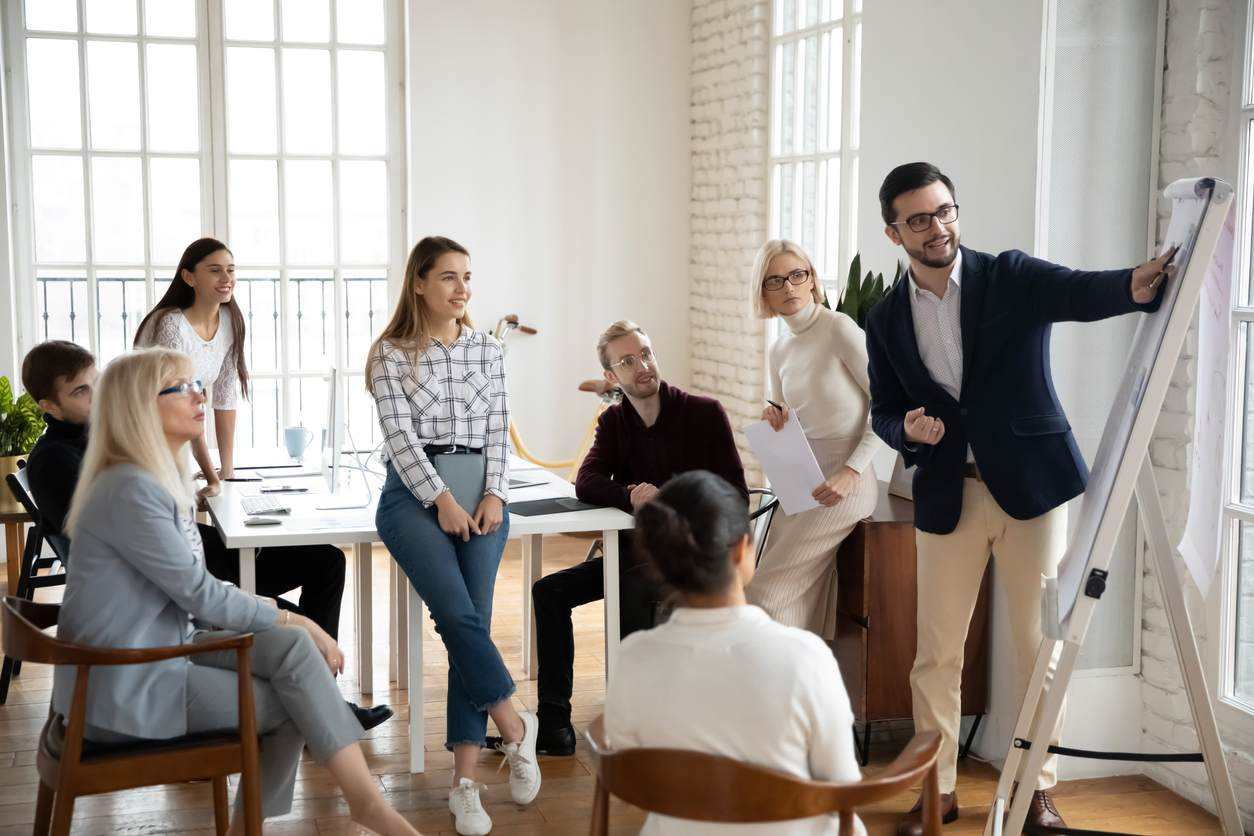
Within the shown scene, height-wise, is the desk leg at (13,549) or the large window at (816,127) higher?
the large window at (816,127)

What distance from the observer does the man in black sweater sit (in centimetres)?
354

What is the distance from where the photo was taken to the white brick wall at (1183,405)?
3.35m

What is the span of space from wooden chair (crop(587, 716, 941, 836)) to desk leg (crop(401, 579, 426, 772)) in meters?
1.84

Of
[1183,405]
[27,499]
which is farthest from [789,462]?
[27,499]

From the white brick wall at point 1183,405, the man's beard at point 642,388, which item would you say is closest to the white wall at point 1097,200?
the white brick wall at point 1183,405

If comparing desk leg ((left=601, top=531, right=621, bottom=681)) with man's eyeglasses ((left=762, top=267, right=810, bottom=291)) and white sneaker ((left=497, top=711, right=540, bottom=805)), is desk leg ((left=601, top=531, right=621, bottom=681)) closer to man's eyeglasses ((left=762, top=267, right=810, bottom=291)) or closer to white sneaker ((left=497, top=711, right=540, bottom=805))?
white sneaker ((left=497, top=711, right=540, bottom=805))

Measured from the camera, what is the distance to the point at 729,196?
6.70m

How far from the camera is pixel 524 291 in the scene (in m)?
6.94

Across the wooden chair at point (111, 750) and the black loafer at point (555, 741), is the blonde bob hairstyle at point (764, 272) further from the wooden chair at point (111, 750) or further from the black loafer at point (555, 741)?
the wooden chair at point (111, 750)

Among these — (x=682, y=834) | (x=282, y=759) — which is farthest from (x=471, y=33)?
(x=682, y=834)

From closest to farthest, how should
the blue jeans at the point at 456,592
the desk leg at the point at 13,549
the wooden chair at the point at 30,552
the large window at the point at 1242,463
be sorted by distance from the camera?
the large window at the point at 1242,463 → the blue jeans at the point at 456,592 → the wooden chair at the point at 30,552 → the desk leg at the point at 13,549

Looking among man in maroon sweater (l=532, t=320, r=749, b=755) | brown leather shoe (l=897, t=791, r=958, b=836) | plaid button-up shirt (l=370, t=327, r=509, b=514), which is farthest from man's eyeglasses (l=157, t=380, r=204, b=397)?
brown leather shoe (l=897, t=791, r=958, b=836)

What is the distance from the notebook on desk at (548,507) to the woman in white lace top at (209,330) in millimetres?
1057

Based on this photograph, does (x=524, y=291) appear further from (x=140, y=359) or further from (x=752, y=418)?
(x=140, y=359)
